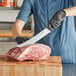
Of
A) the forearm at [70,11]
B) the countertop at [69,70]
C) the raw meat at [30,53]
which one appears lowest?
the countertop at [69,70]

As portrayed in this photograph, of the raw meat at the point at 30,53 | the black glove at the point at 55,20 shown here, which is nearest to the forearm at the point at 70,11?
the black glove at the point at 55,20

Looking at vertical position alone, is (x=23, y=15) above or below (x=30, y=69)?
above

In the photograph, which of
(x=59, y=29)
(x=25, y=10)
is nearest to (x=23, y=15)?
(x=25, y=10)

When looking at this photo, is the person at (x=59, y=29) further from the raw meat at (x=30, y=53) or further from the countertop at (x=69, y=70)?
the raw meat at (x=30, y=53)

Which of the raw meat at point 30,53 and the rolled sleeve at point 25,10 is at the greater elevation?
the rolled sleeve at point 25,10

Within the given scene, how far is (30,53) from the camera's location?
1.18 metres

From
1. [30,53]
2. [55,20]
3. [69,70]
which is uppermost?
Result: [55,20]

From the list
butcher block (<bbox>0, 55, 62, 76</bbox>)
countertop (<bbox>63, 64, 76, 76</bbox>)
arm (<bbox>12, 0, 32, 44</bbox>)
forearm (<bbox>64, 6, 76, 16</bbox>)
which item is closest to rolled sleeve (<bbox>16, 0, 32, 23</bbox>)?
arm (<bbox>12, 0, 32, 44</bbox>)

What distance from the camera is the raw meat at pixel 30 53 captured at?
1167 mm

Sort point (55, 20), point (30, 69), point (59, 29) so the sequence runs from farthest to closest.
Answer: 1. point (59, 29)
2. point (55, 20)
3. point (30, 69)

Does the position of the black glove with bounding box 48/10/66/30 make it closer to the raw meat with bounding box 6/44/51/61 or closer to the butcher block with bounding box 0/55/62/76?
the raw meat with bounding box 6/44/51/61

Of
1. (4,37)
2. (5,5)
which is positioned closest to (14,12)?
(5,5)

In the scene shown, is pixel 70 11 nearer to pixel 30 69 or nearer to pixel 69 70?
pixel 69 70

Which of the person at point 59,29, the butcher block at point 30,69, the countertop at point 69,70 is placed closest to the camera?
the butcher block at point 30,69
